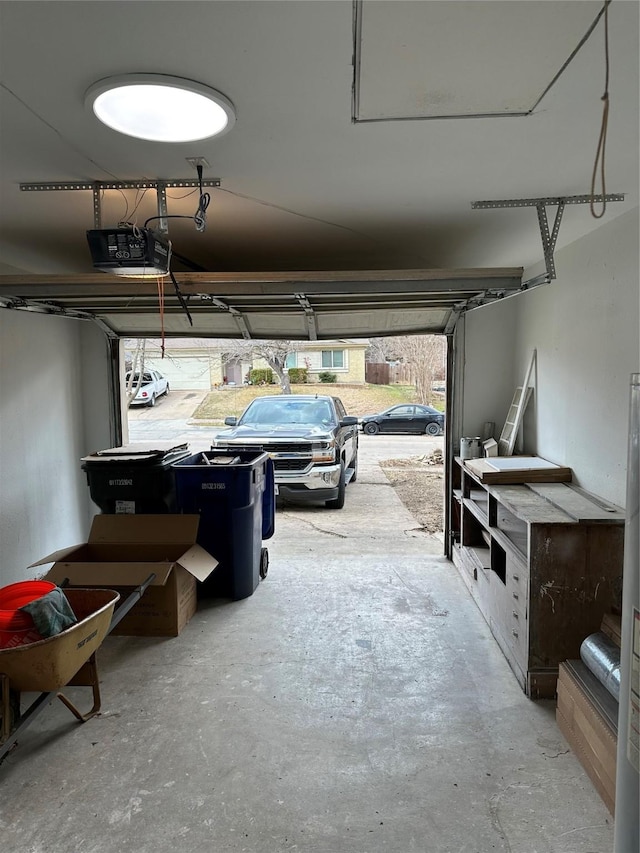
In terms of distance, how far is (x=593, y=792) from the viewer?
2.13 meters

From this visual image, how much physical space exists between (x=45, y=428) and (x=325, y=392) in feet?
49.0

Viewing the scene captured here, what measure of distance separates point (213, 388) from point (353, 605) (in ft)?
58.9

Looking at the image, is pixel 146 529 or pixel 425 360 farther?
pixel 425 360

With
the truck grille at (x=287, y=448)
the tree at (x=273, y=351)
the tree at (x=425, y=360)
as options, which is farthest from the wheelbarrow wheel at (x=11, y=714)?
the tree at (x=425, y=360)

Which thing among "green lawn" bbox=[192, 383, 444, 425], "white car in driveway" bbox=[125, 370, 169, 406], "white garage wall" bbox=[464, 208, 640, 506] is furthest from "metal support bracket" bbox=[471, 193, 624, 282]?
"white car in driveway" bbox=[125, 370, 169, 406]

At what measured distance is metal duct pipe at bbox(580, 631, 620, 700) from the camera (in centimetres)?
226

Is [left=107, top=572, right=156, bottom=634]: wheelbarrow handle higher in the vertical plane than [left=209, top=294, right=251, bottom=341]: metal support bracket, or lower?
lower

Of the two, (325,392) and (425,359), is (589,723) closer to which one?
(425,359)

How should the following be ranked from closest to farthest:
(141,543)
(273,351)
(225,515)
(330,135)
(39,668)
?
(330,135)
(39,668)
(141,543)
(225,515)
(273,351)

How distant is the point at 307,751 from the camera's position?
240cm

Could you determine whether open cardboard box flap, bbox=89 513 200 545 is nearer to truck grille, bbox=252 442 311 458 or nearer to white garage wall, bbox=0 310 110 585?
white garage wall, bbox=0 310 110 585

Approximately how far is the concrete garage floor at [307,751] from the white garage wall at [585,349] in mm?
1398

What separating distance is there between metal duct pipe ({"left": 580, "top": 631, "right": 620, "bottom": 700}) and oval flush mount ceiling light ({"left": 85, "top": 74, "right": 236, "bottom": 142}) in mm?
2672

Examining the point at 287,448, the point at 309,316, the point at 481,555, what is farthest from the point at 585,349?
the point at 287,448
